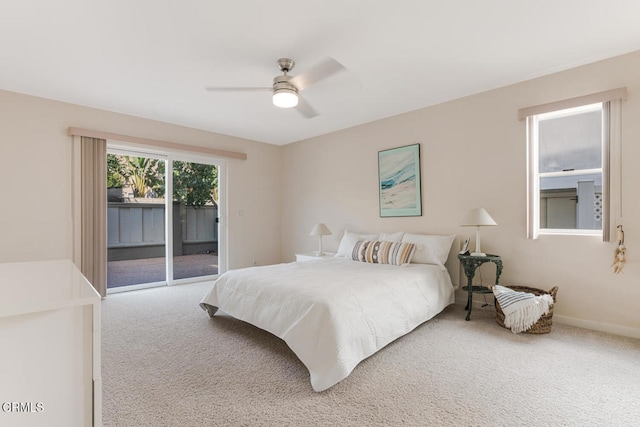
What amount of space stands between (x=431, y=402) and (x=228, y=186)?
166 inches

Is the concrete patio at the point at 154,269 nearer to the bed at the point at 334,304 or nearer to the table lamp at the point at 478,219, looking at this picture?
the bed at the point at 334,304

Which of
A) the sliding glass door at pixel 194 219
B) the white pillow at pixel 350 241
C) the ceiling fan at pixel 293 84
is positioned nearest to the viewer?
the ceiling fan at pixel 293 84

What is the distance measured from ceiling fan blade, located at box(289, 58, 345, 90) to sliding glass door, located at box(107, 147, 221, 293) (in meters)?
3.04

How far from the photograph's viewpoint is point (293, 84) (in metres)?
2.40

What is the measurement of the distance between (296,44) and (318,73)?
45cm

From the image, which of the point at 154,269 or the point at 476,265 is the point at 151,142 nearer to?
the point at 154,269

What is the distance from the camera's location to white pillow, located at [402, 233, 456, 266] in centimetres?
338

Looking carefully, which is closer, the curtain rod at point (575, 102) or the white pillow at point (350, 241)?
the curtain rod at point (575, 102)

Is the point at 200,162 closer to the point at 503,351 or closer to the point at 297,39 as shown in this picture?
the point at 297,39

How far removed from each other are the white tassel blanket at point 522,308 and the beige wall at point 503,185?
1.59 ft

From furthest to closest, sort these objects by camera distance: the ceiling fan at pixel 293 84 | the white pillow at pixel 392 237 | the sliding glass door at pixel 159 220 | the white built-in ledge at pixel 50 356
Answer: the sliding glass door at pixel 159 220 → the white pillow at pixel 392 237 → the ceiling fan at pixel 293 84 → the white built-in ledge at pixel 50 356

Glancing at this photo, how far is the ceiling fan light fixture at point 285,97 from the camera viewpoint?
2.41 m

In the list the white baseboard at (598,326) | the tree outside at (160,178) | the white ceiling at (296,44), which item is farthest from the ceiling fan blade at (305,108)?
the white baseboard at (598,326)

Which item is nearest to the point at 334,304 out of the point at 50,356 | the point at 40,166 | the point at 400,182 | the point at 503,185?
the point at 50,356
